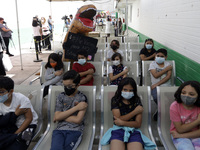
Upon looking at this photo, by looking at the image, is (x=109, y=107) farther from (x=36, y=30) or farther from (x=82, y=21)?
(x=36, y=30)

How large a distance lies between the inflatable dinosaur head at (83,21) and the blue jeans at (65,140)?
9.62 feet

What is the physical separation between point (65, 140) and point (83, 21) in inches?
124

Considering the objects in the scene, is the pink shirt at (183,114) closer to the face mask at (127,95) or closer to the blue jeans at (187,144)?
the blue jeans at (187,144)

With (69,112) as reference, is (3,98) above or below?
above

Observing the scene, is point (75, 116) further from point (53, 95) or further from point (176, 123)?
point (176, 123)

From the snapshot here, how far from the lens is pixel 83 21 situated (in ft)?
14.9

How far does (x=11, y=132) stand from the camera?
215cm

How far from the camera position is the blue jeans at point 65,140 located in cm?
200

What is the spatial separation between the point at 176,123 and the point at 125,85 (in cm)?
67

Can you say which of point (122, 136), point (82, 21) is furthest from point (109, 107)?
point (82, 21)

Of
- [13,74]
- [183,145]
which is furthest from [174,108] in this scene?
[13,74]

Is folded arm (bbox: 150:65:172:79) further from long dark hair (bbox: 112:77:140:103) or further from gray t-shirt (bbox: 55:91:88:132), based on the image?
gray t-shirt (bbox: 55:91:88:132)

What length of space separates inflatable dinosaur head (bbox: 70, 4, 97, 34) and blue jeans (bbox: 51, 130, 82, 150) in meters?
2.93

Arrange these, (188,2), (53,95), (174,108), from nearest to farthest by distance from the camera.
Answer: (174,108)
(53,95)
(188,2)
